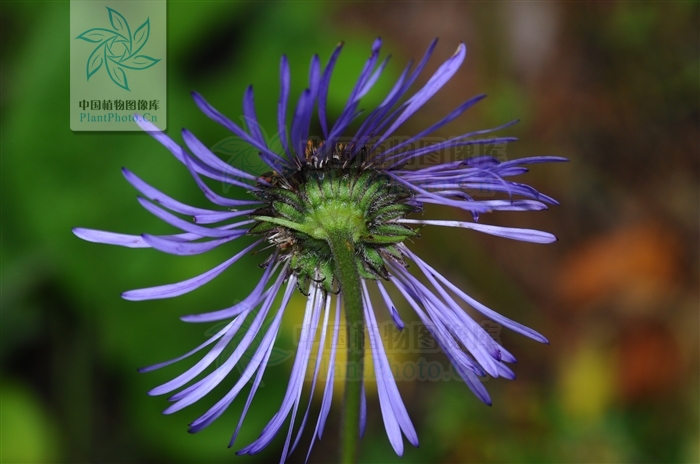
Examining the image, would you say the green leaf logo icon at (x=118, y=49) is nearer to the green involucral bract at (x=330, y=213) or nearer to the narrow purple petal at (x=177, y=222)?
the green involucral bract at (x=330, y=213)

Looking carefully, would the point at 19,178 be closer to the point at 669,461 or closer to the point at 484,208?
the point at 484,208

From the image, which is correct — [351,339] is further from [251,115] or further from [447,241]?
[447,241]

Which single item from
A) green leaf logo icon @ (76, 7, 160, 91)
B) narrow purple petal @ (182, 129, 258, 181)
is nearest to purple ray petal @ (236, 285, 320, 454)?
narrow purple petal @ (182, 129, 258, 181)

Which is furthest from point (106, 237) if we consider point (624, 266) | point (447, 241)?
point (624, 266)

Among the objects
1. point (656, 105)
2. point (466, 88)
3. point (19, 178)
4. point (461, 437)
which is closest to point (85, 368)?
point (19, 178)

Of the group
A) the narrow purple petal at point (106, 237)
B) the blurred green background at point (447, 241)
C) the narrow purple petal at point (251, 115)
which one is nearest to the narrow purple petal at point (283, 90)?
the narrow purple petal at point (251, 115)

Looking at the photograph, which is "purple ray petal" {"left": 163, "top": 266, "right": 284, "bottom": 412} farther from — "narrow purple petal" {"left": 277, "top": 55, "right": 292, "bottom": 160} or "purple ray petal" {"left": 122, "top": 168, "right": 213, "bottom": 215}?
"narrow purple petal" {"left": 277, "top": 55, "right": 292, "bottom": 160}
